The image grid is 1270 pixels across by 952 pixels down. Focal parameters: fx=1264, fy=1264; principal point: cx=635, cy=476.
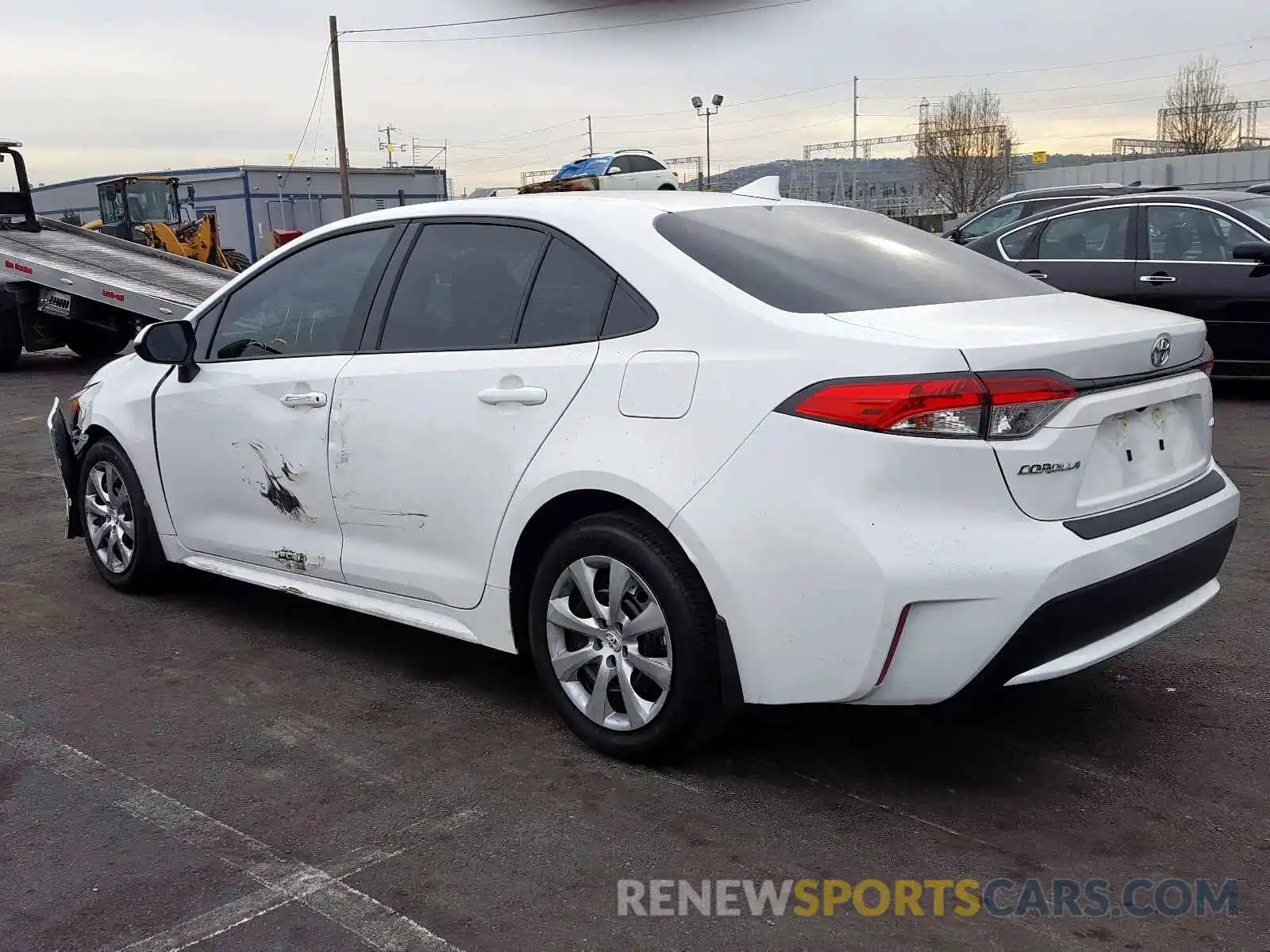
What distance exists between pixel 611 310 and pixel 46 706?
2.36 metres

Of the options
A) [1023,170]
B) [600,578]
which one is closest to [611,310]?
[600,578]

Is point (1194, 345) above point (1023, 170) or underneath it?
underneath

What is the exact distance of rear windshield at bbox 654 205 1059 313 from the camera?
3.48 m

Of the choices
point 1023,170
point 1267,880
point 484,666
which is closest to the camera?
point 1267,880

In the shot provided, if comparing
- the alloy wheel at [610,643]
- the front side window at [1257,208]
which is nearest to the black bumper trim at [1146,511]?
the alloy wheel at [610,643]

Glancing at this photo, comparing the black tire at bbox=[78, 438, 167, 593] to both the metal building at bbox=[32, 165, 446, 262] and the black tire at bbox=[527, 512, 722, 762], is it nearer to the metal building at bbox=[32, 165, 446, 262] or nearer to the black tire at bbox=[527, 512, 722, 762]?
the black tire at bbox=[527, 512, 722, 762]

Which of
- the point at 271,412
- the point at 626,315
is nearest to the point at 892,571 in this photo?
the point at 626,315

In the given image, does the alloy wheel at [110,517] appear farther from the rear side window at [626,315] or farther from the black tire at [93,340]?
the black tire at [93,340]

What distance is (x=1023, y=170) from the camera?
73000mm

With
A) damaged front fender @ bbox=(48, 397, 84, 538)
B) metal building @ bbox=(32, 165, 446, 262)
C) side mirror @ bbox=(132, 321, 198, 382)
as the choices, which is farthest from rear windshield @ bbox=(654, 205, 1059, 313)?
metal building @ bbox=(32, 165, 446, 262)

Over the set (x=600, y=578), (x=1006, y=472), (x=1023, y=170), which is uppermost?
(x=1023, y=170)

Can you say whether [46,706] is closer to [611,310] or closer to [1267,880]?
[611,310]

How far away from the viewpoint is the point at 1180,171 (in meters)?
56.2

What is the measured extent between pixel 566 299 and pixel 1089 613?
5.63 feet
